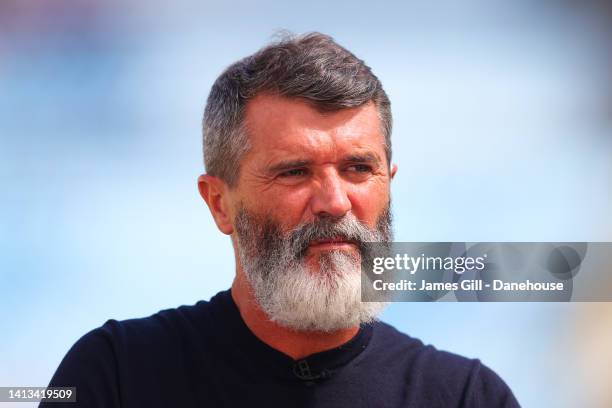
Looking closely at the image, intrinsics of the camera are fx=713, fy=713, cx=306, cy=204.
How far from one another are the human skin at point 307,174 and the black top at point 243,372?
0.11m

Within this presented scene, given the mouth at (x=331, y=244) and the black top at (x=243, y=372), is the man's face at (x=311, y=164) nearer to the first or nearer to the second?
the mouth at (x=331, y=244)

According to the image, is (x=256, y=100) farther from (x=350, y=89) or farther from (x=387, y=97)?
(x=387, y=97)

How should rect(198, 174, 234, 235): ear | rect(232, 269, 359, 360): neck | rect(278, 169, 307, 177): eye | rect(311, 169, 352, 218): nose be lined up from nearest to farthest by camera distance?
rect(311, 169, 352, 218): nose → rect(278, 169, 307, 177): eye → rect(232, 269, 359, 360): neck → rect(198, 174, 234, 235): ear

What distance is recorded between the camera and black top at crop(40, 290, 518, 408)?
114 inches

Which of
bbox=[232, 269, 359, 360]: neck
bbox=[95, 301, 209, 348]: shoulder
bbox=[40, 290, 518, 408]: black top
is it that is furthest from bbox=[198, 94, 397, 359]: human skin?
bbox=[95, 301, 209, 348]: shoulder

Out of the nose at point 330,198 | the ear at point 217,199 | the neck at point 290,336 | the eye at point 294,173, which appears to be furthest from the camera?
the ear at point 217,199

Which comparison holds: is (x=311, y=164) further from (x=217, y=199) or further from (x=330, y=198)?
(x=217, y=199)

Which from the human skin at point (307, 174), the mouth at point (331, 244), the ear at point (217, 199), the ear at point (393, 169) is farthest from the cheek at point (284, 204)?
the ear at point (393, 169)

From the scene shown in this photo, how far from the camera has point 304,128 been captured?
296cm

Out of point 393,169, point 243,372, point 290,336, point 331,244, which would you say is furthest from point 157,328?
point 393,169

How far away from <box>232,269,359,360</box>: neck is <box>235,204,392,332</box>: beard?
0.23 ft

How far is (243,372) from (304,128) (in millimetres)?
1038

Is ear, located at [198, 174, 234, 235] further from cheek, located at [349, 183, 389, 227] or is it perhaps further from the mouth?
cheek, located at [349, 183, 389, 227]

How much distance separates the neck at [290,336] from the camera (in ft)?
10.1
